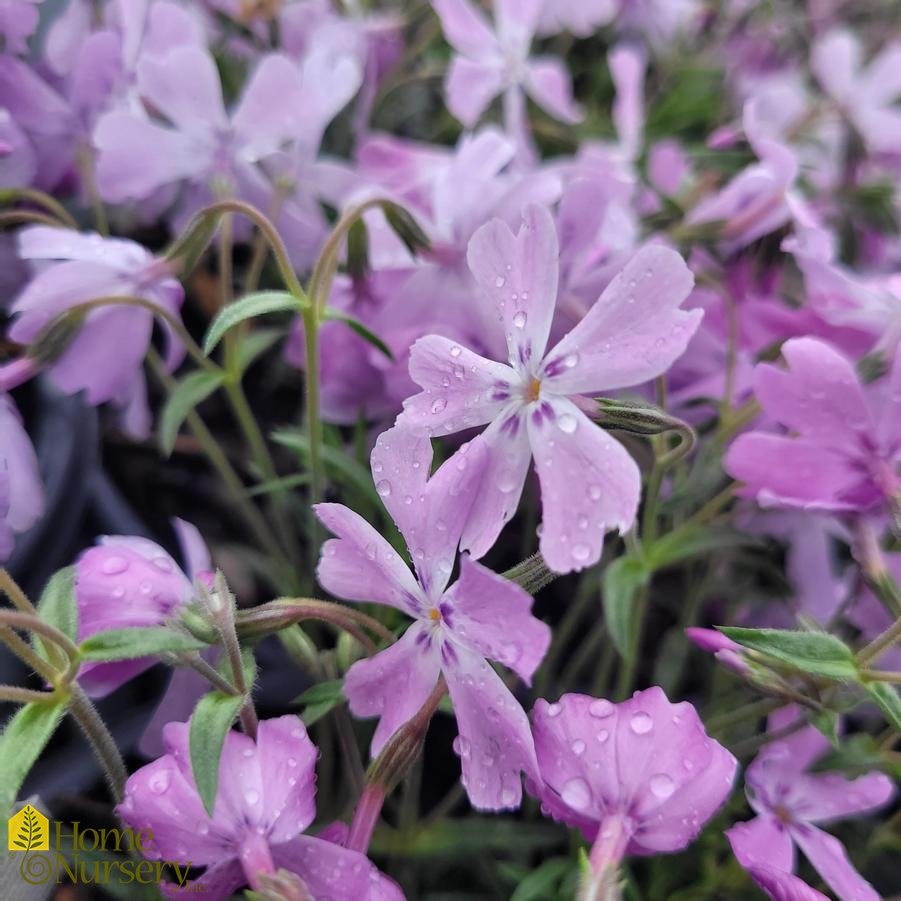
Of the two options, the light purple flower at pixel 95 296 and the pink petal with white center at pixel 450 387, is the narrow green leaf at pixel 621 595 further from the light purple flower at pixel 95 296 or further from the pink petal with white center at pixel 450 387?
the light purple flower at pixel 95 296

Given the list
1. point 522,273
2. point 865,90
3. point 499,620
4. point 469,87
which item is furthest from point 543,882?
point 865,90

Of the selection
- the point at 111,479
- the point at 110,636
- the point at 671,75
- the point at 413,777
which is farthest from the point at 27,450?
the point at 671,75

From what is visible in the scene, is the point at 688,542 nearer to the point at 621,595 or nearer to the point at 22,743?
the point at 621,595

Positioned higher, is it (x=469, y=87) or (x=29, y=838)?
(x=469, y=87)

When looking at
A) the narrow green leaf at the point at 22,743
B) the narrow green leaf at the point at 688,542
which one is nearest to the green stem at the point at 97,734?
the narrow green leaf at the point at 22,743

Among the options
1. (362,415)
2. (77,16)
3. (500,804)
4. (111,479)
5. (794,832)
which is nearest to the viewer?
(500,804)

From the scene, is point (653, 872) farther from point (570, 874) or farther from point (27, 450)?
point (27, 450)
